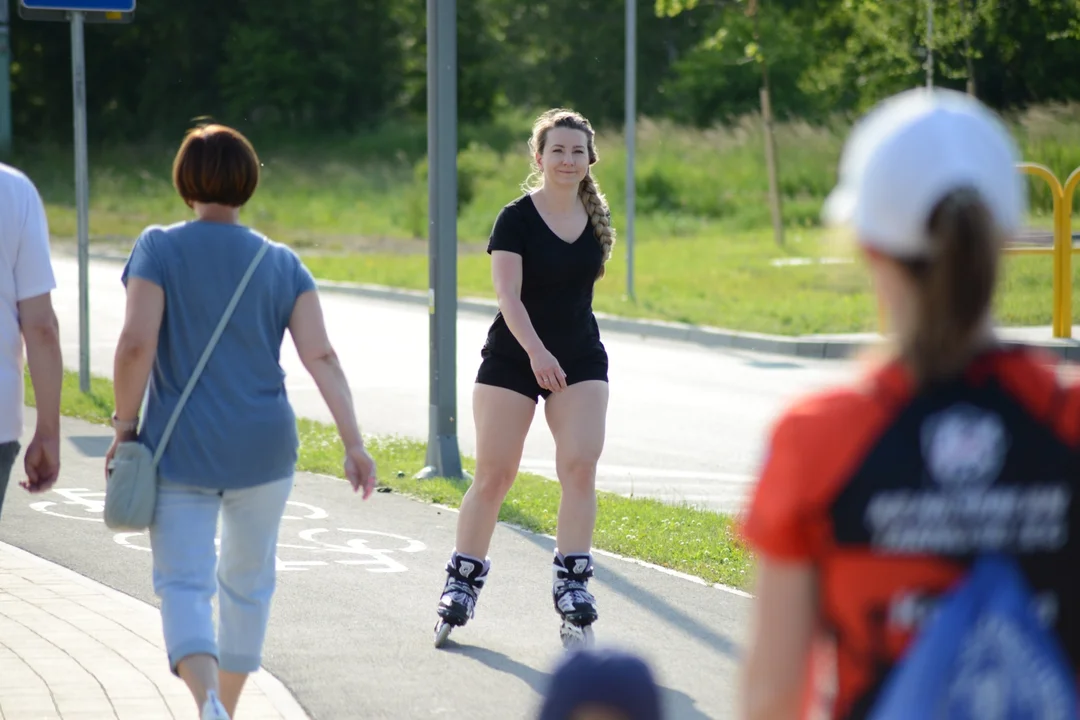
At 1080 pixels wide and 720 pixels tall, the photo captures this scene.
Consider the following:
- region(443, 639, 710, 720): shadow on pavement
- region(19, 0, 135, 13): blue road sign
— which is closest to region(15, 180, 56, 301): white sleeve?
region(443, 639, 710, 720): shadow on pavement

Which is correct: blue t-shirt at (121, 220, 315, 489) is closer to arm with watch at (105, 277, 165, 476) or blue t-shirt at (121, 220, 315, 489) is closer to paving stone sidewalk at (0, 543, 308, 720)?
arm with watch at (105, 277, 165, 476)

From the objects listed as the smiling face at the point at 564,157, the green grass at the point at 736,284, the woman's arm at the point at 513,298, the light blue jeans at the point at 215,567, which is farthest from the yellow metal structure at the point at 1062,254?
the light blue jeans at the point at 215,567

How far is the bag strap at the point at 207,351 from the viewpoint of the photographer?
14.1 ft

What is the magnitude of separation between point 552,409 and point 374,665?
1.08 m

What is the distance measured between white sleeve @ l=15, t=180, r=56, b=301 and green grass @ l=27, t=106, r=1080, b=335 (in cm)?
1292

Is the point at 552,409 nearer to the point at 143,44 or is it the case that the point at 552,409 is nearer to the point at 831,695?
the point at 831,695

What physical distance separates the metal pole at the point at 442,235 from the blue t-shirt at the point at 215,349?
479 cm

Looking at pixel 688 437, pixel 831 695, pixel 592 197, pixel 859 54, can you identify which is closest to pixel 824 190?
pixel 859 54

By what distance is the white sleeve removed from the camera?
430 cm

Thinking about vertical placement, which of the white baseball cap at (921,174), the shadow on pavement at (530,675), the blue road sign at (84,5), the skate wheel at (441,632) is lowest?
the shadow on pavement at (530,675)

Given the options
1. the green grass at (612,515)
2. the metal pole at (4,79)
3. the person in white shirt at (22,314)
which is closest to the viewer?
the person in white shirt at (22,314)

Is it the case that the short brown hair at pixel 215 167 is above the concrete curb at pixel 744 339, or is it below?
above

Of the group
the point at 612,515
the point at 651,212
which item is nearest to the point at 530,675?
the point at 612,515

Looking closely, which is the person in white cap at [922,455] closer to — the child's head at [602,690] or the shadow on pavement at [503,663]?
the child's head at [602,690]
